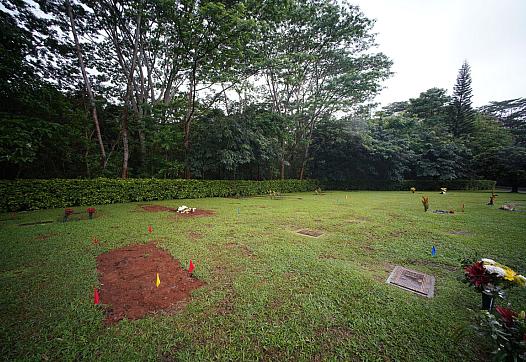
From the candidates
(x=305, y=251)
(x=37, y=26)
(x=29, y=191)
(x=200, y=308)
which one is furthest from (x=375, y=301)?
(x=37, y=26)

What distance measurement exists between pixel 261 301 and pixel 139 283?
4.68ft

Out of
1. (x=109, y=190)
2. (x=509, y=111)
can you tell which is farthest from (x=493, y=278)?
(x=509, y=111)

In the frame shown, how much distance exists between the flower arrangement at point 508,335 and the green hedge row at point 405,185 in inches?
725

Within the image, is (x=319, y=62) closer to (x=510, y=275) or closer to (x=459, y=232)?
(x=459, y=232)

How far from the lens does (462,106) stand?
87.6 feet

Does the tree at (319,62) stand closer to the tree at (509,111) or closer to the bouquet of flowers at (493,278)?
the bouquet of flowers at (493,278)

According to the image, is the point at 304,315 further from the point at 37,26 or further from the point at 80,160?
Answer: the point at 37,26

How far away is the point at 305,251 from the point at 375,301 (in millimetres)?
1409

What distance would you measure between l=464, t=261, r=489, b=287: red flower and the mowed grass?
14.4 inches

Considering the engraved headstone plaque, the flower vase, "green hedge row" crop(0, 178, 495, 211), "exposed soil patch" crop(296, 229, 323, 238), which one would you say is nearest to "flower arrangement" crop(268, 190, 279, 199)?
"green hedge row" crop(0, 178, 495, 211)

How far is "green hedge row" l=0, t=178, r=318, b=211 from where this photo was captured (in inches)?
253

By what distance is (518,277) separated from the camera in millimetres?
1431

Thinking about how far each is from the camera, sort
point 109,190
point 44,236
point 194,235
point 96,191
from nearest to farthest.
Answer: point 44,236, point 194,235, point 96,191, point 109,190

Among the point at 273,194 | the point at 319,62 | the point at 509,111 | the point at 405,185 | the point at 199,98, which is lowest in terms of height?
the point at 273,194
